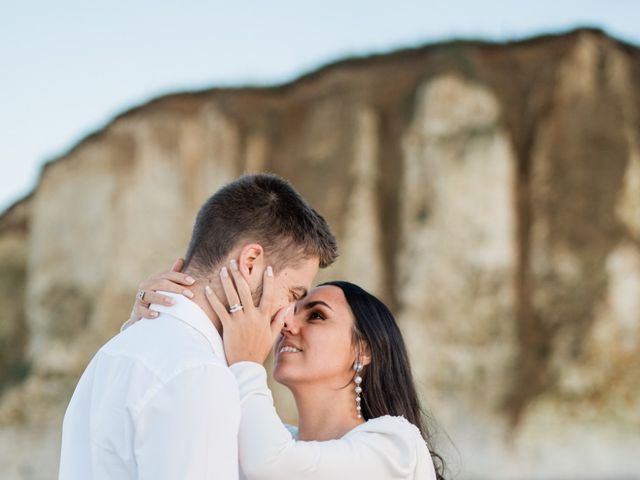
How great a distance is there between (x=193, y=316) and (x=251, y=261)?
0.28m

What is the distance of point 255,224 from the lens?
3109 mm

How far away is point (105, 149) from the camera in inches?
843

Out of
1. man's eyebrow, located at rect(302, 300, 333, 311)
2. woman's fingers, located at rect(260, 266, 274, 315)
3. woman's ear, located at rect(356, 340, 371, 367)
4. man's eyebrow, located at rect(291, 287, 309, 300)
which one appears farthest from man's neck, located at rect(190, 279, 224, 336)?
woman's ear, located at rect(356, 340, 371, 367)

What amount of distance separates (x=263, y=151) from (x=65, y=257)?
15.4ft

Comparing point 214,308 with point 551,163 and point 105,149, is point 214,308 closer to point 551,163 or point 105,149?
point 551,163

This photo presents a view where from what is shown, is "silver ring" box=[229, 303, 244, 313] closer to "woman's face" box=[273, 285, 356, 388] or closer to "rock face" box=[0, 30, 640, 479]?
"woman's face" box=[273, 285, 356, 388]

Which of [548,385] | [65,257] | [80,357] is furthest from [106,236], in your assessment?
[548,385]

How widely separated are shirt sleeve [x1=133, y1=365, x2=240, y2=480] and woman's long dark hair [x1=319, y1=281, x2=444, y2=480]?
1.73m

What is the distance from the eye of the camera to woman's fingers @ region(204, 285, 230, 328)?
10.1 feet

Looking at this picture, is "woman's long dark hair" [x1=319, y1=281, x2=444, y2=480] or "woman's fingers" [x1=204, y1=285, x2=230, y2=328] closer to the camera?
"woman's fingers" [x1=204, y1=285, x2=230, y2=328]

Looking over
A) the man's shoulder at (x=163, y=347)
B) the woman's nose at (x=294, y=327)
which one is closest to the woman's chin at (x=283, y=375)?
the woman's nose at (x=294, y=327)

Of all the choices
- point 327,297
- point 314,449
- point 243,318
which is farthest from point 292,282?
point 327,297

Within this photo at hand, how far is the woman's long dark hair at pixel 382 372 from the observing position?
426cm

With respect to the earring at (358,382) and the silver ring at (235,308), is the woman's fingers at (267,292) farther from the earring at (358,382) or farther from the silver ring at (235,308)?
the earring at (358,382)
